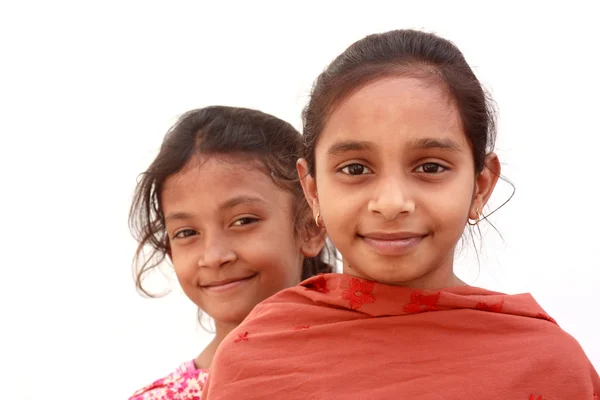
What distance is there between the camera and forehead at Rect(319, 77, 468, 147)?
1.78m

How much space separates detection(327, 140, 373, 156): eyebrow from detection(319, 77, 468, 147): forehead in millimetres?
13

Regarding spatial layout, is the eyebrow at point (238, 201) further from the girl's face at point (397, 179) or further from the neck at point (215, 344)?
the girl's face at point (397, 179)

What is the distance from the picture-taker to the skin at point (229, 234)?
8.00ft

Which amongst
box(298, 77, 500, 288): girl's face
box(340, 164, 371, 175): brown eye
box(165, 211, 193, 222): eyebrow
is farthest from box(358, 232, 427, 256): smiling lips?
box(165, 211, 193, 222): eyebrow

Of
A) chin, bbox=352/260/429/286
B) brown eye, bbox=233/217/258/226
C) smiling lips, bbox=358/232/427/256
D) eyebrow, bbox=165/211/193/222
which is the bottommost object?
chin, bbox=352/260/429/286

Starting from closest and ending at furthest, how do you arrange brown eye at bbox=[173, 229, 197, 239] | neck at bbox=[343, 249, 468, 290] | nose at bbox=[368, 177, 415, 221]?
nose at bbox=[368, 177, 415, 221] → neck at bbox=[343, 249, 468, 290] → brown eye at bbox=[173, 229, 197, 239]

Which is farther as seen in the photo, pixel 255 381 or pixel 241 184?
pixel 241 184

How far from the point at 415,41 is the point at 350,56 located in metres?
0.16

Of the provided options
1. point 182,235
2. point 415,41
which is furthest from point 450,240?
point 182,235

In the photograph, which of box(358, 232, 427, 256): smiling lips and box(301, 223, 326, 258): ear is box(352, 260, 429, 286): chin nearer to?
box(358, 232, 427, 256): smiling lips

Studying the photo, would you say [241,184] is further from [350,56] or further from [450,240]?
[450,240]

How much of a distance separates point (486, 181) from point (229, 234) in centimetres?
80

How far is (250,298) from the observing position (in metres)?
2.48

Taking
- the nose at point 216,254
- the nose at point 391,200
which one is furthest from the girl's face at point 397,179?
the nose at point 216,254
